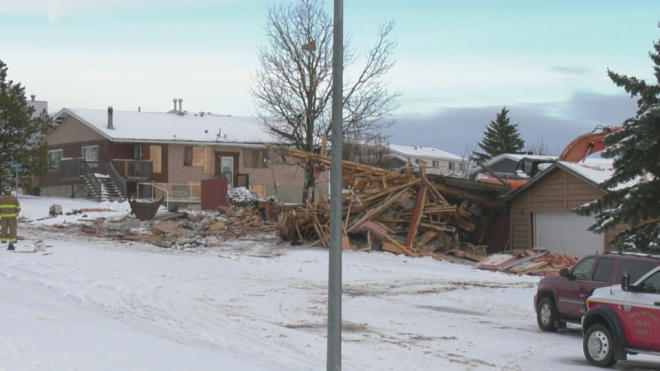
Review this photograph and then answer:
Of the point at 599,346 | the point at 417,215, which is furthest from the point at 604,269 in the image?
the point at 417,215

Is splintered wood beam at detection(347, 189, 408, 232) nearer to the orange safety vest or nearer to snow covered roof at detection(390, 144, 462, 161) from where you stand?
the orange safety vest

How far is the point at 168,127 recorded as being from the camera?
185 feet

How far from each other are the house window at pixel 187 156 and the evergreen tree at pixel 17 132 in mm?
9039

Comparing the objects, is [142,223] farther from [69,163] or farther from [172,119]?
[172,119]

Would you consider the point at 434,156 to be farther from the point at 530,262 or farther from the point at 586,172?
the point at 530,262

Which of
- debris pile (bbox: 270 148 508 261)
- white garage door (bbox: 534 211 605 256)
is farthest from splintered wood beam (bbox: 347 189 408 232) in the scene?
white garage door (bbox: 534 211 605 256)

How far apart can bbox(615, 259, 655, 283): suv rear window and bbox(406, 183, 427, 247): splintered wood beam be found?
15.9 meters

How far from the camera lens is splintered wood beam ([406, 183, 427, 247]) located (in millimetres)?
30062

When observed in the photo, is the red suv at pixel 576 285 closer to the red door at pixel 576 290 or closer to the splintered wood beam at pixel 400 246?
the red door at pixel 576 290

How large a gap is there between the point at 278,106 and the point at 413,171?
14.8 m

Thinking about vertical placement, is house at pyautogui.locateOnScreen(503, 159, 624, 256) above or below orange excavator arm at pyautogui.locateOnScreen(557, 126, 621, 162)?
below

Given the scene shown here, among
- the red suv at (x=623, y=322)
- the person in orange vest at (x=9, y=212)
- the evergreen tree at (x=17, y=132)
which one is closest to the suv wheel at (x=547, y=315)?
the red suv at (x=623, y=322)

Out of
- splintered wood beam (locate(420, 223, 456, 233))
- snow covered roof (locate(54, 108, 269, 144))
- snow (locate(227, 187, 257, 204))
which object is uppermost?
snow covered roof (locate(54, 108, 269, 144))

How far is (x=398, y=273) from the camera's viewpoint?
25.1 meters
